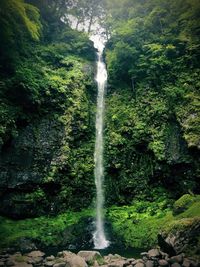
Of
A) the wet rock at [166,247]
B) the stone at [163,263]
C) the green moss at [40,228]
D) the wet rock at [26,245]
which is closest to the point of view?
the stone at [163,263]

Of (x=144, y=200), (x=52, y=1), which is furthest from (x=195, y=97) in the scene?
(x=52, y=1)

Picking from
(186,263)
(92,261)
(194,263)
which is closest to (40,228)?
(92,261)

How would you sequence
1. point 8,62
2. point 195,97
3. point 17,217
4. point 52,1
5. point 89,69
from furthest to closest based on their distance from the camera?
point 52,1 → point 89,69 → point 195,97 → point 8,62 → point 17,217

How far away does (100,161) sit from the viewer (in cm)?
1669

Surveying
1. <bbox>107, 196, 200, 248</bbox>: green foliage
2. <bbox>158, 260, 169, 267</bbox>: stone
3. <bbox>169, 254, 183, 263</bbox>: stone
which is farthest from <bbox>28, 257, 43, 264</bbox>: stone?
<bbox>107, 196, 200, 248</bbox>: green foliage

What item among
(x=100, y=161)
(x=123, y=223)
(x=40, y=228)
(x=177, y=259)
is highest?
(x=100, y=161)

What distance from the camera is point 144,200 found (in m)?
15.3

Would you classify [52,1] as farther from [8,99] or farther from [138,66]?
[8,99]

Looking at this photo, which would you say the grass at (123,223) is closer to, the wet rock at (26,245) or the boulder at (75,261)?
the wet rock at (26,245)

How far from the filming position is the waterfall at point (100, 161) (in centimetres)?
1307

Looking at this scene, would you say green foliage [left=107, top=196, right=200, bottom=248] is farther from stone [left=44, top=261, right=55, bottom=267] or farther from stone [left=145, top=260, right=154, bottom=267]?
stone [left=44, top=261, right=55, bottom=267]

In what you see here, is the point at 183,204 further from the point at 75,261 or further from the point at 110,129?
the point at 110,129

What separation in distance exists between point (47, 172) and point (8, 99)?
13.4 feet

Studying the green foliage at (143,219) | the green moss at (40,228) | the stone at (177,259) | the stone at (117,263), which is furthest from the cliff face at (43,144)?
the stone at (177,259)
